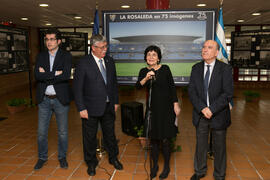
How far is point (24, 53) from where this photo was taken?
6.86 meters

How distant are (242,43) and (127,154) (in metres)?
7.17

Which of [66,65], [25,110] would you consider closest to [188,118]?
[66,65]

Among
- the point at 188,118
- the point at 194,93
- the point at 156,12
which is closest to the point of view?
the point at 194,93

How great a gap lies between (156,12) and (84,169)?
7.95 feet

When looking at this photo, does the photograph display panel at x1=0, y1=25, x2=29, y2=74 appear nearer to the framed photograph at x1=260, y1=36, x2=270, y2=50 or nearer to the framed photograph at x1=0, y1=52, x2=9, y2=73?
the framed photograph at x1=0, y1=52, x2=9, y2=73

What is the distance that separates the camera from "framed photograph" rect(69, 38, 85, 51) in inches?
342

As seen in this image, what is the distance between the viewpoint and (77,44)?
28.9 ft

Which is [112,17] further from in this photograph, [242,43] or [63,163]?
[242,43]

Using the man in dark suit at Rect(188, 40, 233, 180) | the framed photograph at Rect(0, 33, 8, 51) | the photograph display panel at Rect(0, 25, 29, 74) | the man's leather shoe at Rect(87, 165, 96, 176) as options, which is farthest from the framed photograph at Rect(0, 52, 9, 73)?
the man in dark suit at Rect(188, 40, 233, 180)

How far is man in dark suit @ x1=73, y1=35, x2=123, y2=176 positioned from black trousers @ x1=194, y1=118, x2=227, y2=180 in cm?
112

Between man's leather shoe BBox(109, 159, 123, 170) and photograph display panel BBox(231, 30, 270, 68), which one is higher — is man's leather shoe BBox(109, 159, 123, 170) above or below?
below

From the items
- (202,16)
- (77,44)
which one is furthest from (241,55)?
(202,16)

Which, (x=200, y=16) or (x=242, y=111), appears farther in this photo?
(x=242, y=111)

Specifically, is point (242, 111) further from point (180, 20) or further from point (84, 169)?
point (84, 169)
